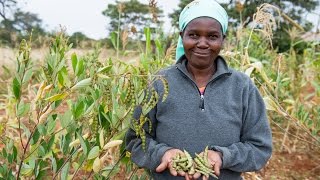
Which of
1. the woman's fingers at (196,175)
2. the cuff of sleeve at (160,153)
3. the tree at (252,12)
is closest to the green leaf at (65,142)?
the cuff of sleeve at (160,153)

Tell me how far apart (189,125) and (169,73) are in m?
0.17

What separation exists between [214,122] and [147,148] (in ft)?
0.66

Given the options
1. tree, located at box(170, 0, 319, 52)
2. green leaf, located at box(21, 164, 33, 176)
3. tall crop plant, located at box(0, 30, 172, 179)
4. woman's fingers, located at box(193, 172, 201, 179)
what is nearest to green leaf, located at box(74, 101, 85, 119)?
tall crop plant, located at box(0, 30, 172, 179)

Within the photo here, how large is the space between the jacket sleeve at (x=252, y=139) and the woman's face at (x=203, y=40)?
0.17 m

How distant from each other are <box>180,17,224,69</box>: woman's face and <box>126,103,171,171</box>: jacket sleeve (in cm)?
20

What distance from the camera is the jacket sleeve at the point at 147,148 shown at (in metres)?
1.12

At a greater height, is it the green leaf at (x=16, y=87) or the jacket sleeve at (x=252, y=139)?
the green leaf at (x=16, y=87)

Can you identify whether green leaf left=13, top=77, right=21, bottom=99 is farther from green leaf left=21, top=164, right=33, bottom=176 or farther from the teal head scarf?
the teal head scarf

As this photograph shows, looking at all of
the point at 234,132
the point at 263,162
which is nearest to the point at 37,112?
the point at 234,132

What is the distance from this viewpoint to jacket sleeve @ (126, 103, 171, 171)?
1121mm

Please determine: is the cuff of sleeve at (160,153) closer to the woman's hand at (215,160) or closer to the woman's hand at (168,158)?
the woman's hand at (168,158)

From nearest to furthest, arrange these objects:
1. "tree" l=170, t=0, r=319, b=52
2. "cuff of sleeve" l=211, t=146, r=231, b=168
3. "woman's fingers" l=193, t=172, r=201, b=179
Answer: "woman's fingers" l=193, t=172, r=201, b=179
"cuff of sleeve" l=211, t=146, r=231, b=168
"tree" l=170, t=0, r=319, b=52

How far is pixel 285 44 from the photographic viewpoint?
14250 mm

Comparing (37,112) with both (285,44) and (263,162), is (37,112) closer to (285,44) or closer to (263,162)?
(263,162)
